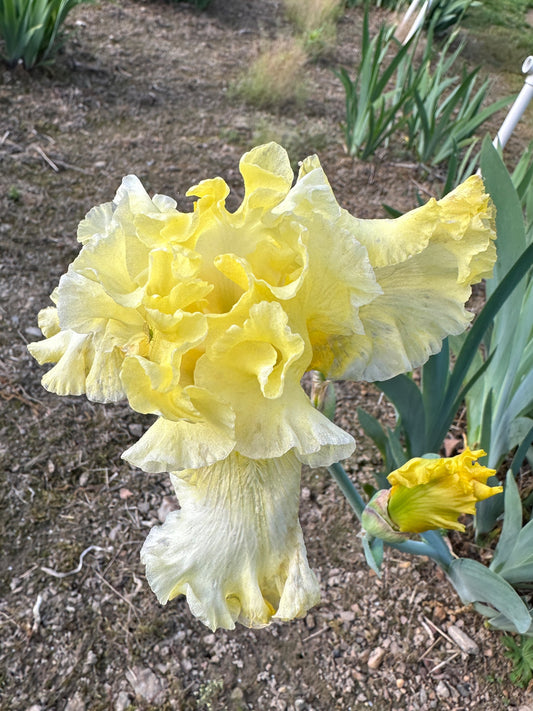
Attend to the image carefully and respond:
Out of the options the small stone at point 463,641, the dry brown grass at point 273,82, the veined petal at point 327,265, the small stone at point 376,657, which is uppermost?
the veined petal at point 327,265

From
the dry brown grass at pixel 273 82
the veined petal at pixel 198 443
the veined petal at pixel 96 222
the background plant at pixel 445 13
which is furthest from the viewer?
the background plant at pixel 445 13

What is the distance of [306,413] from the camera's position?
2.16 ft

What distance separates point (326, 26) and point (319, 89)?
1001mm

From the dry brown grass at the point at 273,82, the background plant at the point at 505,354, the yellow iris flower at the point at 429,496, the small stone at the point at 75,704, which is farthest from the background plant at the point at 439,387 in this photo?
the dry brown grass at the point at 273,82

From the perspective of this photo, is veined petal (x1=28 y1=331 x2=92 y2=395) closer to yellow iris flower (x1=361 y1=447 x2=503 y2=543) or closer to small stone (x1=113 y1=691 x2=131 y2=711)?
yellow iris flower (x1=361 y1=447 x2=503 y2=543)

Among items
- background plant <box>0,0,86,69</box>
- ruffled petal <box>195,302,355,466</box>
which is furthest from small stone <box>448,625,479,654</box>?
background plant <box>0,0,86,69</box>

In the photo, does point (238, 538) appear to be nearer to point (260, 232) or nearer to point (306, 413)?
point (306, 413)

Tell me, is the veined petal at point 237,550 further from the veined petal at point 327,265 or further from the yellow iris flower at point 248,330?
the veined petal at point 327,265

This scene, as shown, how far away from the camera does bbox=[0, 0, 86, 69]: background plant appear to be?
2842 millimetres

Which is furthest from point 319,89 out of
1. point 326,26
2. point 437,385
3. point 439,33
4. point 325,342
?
point 325,342

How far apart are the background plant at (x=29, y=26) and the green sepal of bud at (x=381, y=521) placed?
294 cm

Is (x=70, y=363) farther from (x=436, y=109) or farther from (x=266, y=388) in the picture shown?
(x=436, y=109)

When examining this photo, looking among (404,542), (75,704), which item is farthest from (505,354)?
(75,704)

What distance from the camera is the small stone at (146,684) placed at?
130 centimetres
